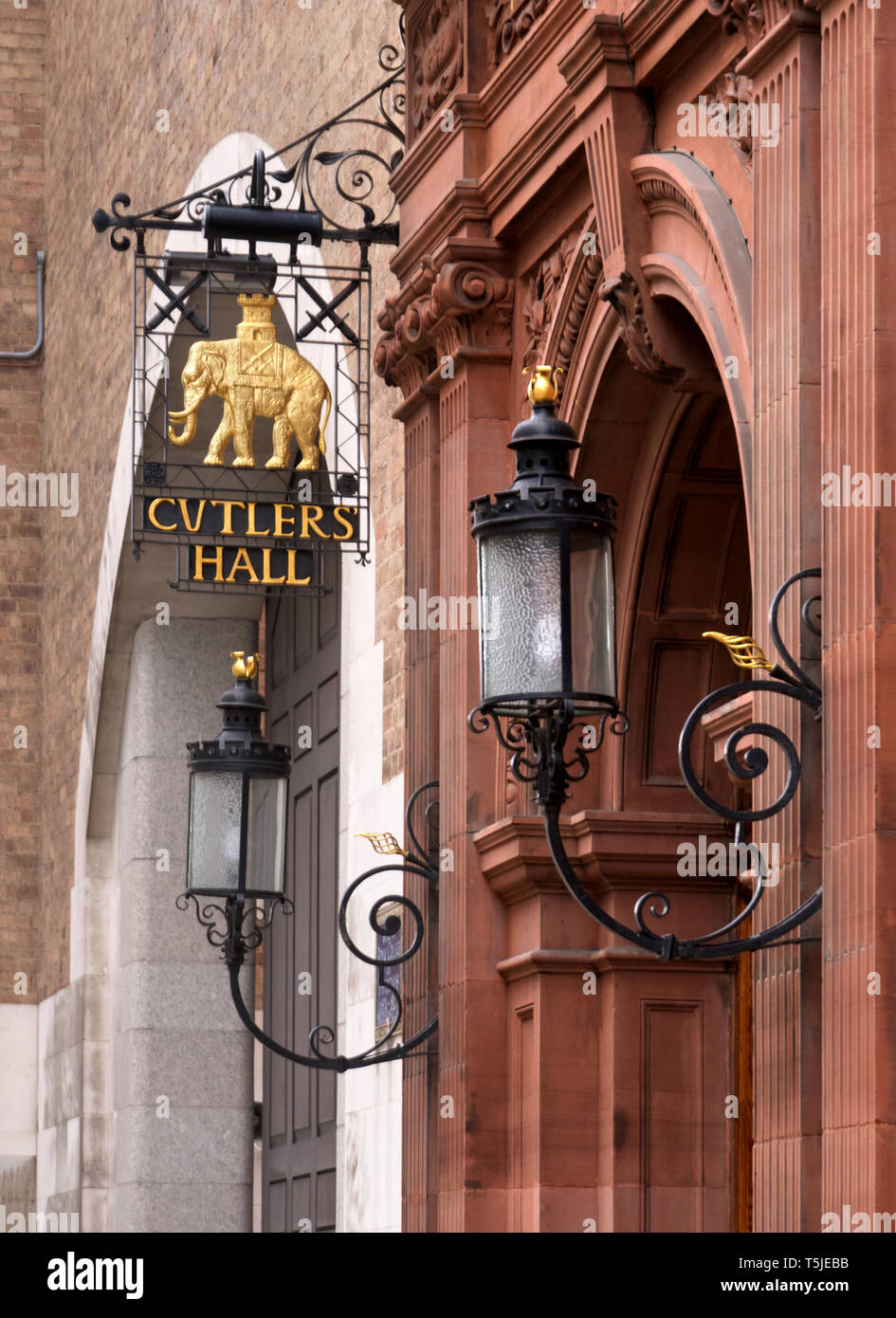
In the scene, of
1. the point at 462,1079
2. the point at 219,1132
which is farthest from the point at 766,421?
the point at 219,1132

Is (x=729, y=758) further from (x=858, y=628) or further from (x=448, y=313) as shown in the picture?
(x=448, y=313)

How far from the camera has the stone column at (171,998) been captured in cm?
1562

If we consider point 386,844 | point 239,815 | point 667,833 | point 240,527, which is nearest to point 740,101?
point 667,833

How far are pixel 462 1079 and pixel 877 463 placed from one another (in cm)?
311

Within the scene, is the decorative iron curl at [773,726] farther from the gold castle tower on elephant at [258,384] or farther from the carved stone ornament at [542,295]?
the gold castle tower on elephant at [258,384]

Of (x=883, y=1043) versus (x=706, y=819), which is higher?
(x=706, y=819)

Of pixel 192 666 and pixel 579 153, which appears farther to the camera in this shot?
pixel 192 666

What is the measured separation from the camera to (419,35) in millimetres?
8523

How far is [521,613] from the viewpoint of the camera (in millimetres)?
5871

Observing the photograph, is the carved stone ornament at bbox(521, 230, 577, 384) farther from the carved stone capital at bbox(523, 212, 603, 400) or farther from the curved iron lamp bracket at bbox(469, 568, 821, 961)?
the curved iron lamp bracket at bbox(469, 568, 821, 961)

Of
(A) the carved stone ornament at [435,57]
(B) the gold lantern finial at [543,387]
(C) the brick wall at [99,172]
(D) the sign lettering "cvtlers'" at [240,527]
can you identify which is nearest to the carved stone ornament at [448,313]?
(A) the carved stone ornament at [435,57]

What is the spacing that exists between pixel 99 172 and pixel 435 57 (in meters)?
10.6

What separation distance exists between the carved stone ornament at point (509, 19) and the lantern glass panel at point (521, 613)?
209 cm

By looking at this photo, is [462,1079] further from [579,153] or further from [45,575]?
[45,575]
